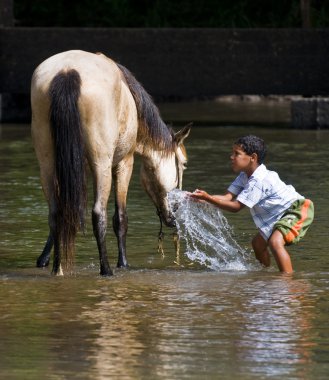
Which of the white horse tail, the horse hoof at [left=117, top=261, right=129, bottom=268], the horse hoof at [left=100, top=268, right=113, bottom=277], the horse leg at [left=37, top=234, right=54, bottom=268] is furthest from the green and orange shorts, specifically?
the horse leg at [left=37, top=234, right=54, bottom=268]

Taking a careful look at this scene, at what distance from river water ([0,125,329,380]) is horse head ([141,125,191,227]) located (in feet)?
1.06

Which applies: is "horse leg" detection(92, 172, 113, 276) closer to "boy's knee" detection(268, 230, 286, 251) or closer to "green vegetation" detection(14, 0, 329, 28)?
"boy's knee" detection(268, 230, 286, 251)

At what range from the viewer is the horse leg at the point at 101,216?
8750 millimetres

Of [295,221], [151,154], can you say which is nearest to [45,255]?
[151,154]

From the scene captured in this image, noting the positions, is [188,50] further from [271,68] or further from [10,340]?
[10,340]

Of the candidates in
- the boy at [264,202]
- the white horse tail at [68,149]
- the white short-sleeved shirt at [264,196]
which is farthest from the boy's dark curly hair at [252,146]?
the white horse tail at [68,149]

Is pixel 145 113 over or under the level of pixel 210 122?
over

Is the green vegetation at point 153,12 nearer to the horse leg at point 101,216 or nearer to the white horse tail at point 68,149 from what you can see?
the horse leg at point 101,216

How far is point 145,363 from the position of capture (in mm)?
6195

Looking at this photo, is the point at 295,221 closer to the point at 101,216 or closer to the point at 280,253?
the point at 280,253

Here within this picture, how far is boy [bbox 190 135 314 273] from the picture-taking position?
8.91 meters

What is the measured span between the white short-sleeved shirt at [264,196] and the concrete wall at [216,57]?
10.8 metres

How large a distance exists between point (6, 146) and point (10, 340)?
10658 millimetres

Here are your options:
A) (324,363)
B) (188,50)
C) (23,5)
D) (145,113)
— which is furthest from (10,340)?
(23,5)
